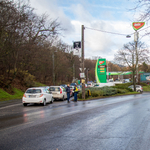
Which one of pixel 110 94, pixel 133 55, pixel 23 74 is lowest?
pixel 110 94

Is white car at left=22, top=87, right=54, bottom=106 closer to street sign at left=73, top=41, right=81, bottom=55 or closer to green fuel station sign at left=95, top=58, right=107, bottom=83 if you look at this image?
street sign at left=73, top=41, right=81, bottom=55

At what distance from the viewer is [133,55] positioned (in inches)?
1638

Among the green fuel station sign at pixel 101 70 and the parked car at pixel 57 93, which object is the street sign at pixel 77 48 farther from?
the green fuel station sign at pixel 101 70

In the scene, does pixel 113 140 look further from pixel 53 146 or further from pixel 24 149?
pixel 24 149

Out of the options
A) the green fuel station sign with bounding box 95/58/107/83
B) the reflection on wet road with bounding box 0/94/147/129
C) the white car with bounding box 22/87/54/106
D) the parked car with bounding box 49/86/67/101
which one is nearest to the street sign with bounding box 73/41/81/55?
the parked car with bounding box 49/86/67/101

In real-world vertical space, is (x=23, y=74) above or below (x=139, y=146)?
above

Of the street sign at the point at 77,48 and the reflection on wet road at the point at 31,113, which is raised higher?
the street sign at the point at 77,48

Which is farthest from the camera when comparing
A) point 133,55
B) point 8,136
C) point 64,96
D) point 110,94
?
point 133,55

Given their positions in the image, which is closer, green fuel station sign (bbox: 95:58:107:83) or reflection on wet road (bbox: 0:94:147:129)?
reflection on wet road (bbox: 0:94:147:129)

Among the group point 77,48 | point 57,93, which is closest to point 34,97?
point 57,93

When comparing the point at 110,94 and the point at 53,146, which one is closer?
the point at 53,146

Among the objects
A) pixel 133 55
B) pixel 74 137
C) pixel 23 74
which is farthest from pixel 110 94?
pixel 74 137

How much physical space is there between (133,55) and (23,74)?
21.5m

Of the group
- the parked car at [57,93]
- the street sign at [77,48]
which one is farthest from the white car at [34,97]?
the street sign at [77,48]
